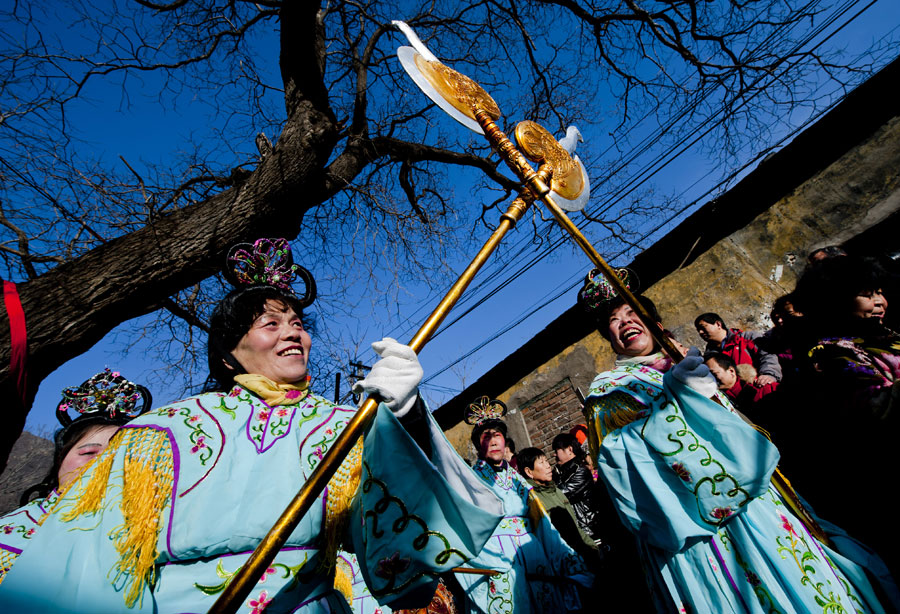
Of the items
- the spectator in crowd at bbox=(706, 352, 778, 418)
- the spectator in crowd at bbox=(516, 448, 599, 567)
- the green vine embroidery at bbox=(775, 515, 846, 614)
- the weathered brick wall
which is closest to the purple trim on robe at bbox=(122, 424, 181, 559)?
A: the green vine embroidery at bbox=(775, 515, 846, 614)

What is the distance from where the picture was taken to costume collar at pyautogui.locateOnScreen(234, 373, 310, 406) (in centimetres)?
158

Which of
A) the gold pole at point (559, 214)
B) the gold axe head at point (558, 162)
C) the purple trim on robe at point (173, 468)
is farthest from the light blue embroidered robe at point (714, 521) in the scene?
the purple trim on robe at point (173, 468)

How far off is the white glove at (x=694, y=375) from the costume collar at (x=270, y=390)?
1632 millimetres

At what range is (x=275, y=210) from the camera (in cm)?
356

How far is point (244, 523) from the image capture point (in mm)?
1210

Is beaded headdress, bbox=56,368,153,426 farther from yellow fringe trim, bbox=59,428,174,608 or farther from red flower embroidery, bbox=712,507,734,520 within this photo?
red flower embroidery, bbox=712,507,734,520

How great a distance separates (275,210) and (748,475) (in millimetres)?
3632

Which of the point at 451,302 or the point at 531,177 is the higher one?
the point at 531,177

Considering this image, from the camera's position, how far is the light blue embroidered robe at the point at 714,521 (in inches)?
64.4

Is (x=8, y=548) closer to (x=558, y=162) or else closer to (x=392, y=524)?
(x=392, y=524)

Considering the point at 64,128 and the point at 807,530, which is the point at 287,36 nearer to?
the point at 64,128

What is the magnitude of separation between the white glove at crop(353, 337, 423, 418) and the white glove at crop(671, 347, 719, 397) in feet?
3.94

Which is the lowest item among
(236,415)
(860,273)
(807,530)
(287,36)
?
(807,530)

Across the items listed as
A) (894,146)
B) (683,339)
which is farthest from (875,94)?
(683,339)
